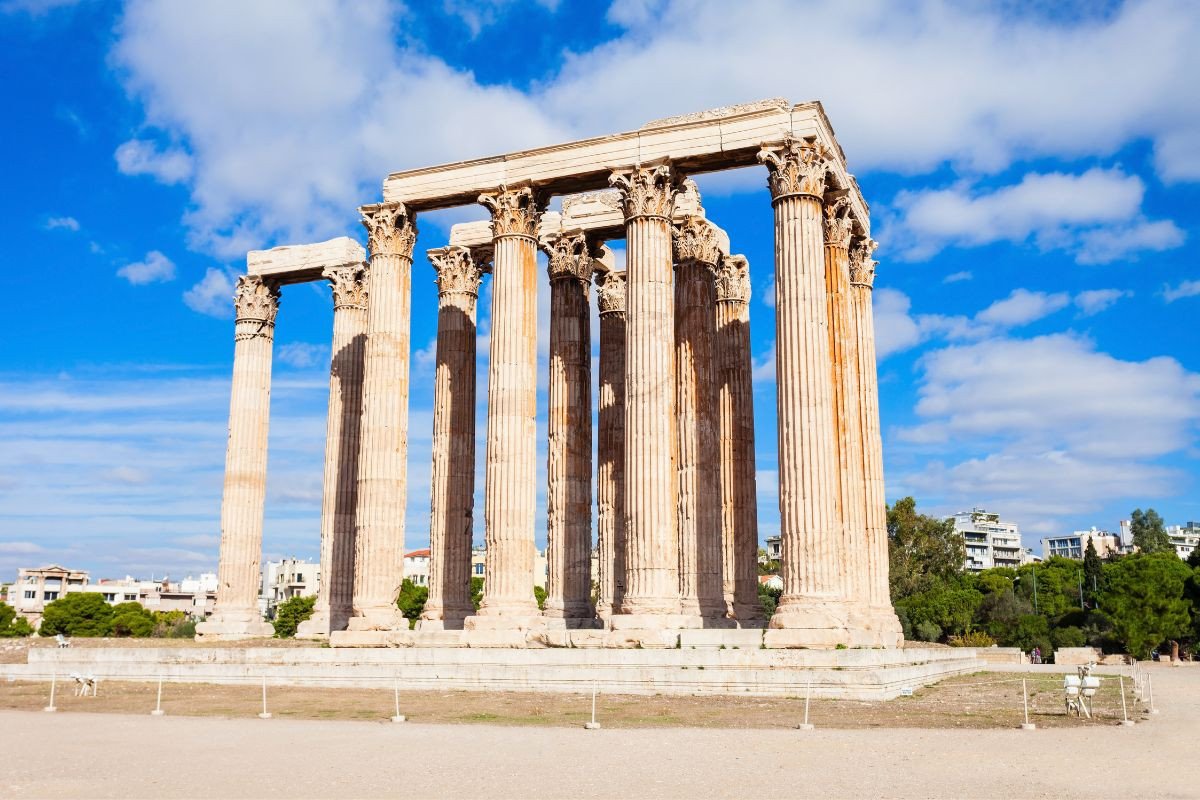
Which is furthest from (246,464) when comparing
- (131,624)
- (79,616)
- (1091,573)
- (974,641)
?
(1091,573)

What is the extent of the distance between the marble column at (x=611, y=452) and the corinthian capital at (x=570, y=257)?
120 inches

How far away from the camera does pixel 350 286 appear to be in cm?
4519

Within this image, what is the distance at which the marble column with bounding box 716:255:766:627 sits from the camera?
1439 inches

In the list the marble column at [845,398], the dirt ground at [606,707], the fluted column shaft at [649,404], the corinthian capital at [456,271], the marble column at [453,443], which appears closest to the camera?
the dirt ground at [606,707]

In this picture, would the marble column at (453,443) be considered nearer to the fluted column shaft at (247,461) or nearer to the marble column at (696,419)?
the marble column at (696,419)

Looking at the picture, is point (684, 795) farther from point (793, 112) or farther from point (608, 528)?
point (608, 528)

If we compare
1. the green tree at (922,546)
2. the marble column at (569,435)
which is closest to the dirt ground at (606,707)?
the marble column at (569,435)

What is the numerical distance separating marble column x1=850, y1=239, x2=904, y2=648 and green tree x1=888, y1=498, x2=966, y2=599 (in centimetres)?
6252

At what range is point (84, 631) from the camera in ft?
315

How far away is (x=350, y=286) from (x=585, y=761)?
1328 inches

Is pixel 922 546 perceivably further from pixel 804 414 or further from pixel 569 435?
pixel 804 414

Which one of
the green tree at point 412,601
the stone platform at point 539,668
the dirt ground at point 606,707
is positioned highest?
the green tree at point 412,601

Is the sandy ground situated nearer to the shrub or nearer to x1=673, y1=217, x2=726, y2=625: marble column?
x1=673, y1=217, x2=726, y2=625: marble column

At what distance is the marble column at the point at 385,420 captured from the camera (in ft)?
116
